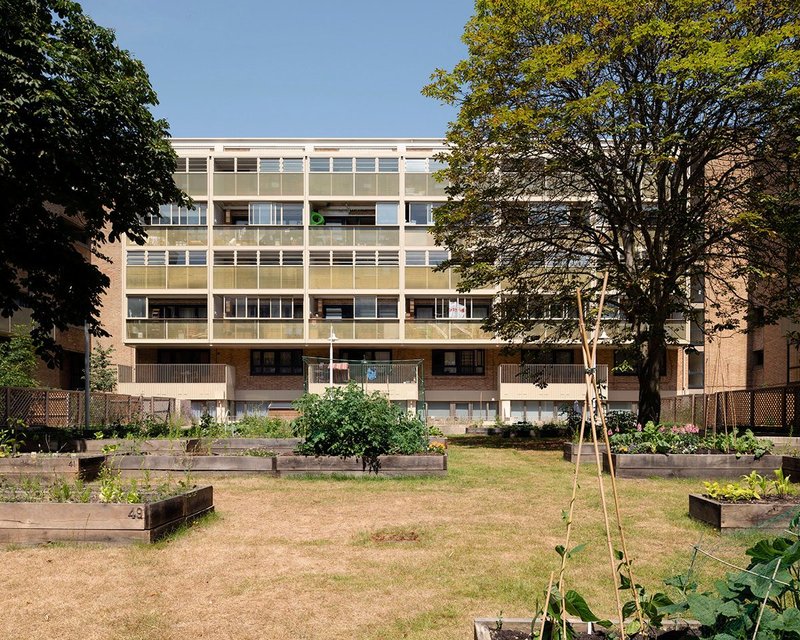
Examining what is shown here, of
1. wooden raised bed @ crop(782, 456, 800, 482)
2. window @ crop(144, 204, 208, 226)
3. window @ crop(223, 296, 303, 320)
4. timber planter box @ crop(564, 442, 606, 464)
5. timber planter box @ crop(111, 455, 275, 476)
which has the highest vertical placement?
window @ crop(144, 204, 208, 226)

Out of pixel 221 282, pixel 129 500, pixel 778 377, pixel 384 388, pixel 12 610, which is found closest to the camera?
pixel 12 610

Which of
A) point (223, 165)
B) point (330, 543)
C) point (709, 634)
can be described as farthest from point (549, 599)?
point (223, 165)

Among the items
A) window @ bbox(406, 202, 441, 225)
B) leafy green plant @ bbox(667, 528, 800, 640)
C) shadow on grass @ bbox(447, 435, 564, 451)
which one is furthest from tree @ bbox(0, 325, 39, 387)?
leafy green plant @ bbox(667, 528, 800, 640)

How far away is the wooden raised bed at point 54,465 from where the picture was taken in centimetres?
1271

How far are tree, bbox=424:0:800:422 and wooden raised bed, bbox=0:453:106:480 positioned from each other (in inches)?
509

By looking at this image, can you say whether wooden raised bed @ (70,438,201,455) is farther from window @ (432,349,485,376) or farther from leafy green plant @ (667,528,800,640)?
window @ (432,349,485,376)

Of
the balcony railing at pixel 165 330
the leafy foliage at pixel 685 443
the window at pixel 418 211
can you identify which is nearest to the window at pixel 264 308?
the balcony railing at pixel 165 330

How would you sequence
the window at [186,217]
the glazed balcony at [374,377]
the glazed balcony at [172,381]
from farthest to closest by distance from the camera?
the window at [186,217] → the glazed balcony at [172,381] → the glazed balcony at [374,377]

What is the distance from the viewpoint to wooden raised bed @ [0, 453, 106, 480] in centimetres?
1271

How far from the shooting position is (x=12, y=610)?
21.0 feet

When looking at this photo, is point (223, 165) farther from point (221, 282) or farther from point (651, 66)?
point (651, 66)

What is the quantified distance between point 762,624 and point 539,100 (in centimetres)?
2047

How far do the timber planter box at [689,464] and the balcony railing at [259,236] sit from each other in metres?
35.2

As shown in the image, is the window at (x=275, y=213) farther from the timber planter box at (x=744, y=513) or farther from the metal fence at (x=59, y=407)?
the timber planter box at (x=744, y=513)
